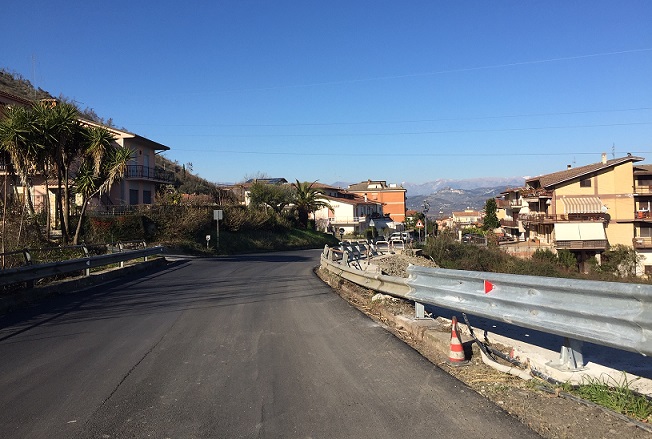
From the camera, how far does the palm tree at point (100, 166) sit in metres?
21.2

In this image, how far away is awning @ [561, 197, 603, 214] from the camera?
2072 inches

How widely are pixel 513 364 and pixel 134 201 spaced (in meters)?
44.2

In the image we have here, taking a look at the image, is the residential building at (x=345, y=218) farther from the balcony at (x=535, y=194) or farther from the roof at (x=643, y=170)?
the roof at (x=643, y=170)

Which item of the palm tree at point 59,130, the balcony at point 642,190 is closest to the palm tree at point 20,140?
the palm tree at point 59,130

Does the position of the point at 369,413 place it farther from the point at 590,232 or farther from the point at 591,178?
the point at 591,178

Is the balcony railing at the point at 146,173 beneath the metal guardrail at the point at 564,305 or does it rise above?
above

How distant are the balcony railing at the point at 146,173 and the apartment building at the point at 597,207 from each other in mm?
38702

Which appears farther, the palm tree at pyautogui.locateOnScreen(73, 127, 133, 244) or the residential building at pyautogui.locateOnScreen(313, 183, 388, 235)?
the residential building at pyautogui.locateOnScreen(313, 183, 388, 235)

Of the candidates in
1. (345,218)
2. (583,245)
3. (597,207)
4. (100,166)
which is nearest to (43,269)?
(100,166)

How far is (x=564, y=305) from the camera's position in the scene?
191 inches

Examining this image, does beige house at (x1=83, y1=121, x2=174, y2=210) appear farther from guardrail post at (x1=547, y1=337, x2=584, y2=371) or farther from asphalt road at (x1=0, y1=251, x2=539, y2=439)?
guardrail post at (x1=547, y1=337, x2=584, y2=371)

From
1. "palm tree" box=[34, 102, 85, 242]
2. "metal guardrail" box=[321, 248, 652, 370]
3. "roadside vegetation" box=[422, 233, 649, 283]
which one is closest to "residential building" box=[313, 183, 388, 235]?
"roadside vegetation" box=[422, 233, 649, 283]

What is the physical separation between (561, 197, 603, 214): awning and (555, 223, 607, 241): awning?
63.5 inches

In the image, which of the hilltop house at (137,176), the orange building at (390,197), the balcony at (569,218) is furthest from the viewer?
the orange building at (390,197)
